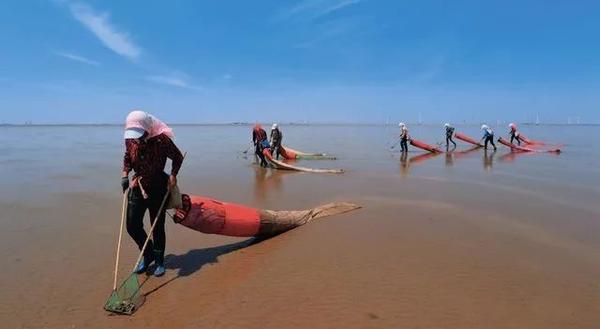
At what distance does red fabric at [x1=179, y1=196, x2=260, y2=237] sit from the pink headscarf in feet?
3.35

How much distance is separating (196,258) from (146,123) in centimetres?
186

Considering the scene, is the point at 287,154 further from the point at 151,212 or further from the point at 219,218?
the point at 151,212

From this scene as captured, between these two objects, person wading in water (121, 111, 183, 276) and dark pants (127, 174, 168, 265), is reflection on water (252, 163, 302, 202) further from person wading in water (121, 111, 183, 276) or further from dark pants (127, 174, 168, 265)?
person wading in water (121, 111, 183, 276)

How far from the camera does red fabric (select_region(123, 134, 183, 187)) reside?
14.1 feet

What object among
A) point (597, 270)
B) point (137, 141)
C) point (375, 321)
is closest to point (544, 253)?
point (597, 270)

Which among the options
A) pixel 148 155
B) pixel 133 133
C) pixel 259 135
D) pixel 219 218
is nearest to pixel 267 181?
A: pixel 259 135

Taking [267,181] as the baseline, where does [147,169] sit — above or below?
above

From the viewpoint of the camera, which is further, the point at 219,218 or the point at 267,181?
the point at 267,181

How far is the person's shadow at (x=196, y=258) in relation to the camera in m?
4.62

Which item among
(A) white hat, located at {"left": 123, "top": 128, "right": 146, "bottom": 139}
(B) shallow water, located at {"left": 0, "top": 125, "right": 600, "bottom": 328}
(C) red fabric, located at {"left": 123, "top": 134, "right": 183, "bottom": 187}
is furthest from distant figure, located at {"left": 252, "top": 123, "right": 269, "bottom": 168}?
(A) white hat, located at {"left": 123, "top": 128, "right": 146, "bottom": 139}

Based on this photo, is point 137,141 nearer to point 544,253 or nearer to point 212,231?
point 212,231

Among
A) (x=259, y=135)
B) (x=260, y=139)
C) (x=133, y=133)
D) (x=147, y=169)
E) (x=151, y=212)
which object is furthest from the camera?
(x=260, y=139)

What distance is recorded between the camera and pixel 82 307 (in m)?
3.74

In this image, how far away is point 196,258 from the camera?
5.07 m
